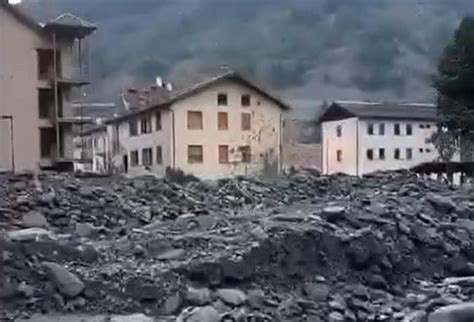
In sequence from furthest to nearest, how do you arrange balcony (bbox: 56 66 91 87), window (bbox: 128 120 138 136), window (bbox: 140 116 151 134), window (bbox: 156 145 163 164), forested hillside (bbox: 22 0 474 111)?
forested hillside (bbox: 22 0 474 111)
window (bbox: 128 120 138 136)
window (bbox: 140 116 151 134)
window (bbox: 156 145 163 164)
balcony (bbox: 56 66 91 87)

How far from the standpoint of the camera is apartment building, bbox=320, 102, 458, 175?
2064cm

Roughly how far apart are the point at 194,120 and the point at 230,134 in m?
0.73

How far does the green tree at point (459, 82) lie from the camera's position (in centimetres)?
1341

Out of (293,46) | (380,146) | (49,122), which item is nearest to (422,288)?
(49,122)

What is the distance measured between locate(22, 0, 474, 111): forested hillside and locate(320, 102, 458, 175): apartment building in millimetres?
3724

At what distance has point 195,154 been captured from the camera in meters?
15.2

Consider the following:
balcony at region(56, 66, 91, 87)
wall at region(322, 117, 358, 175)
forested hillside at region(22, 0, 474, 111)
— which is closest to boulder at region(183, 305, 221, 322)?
balcony at region(56, 66, 91, 87)

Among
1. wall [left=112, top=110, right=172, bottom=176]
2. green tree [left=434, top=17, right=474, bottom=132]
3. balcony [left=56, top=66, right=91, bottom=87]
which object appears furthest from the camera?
wall [left=112, top=110, right=172, bottom=176]

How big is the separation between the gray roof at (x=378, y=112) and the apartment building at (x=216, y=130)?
16.7ft

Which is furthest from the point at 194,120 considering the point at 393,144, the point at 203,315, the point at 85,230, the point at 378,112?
the point at 203,315

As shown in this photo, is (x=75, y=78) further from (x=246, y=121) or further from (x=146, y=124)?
(x=146, y=124)

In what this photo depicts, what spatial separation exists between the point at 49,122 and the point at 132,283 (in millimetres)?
1994

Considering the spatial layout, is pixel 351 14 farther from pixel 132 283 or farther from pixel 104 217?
pixel 132 283

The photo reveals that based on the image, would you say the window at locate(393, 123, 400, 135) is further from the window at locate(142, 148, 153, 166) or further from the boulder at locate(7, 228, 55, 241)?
the boulder at locate(7, 228, 55, 241)
